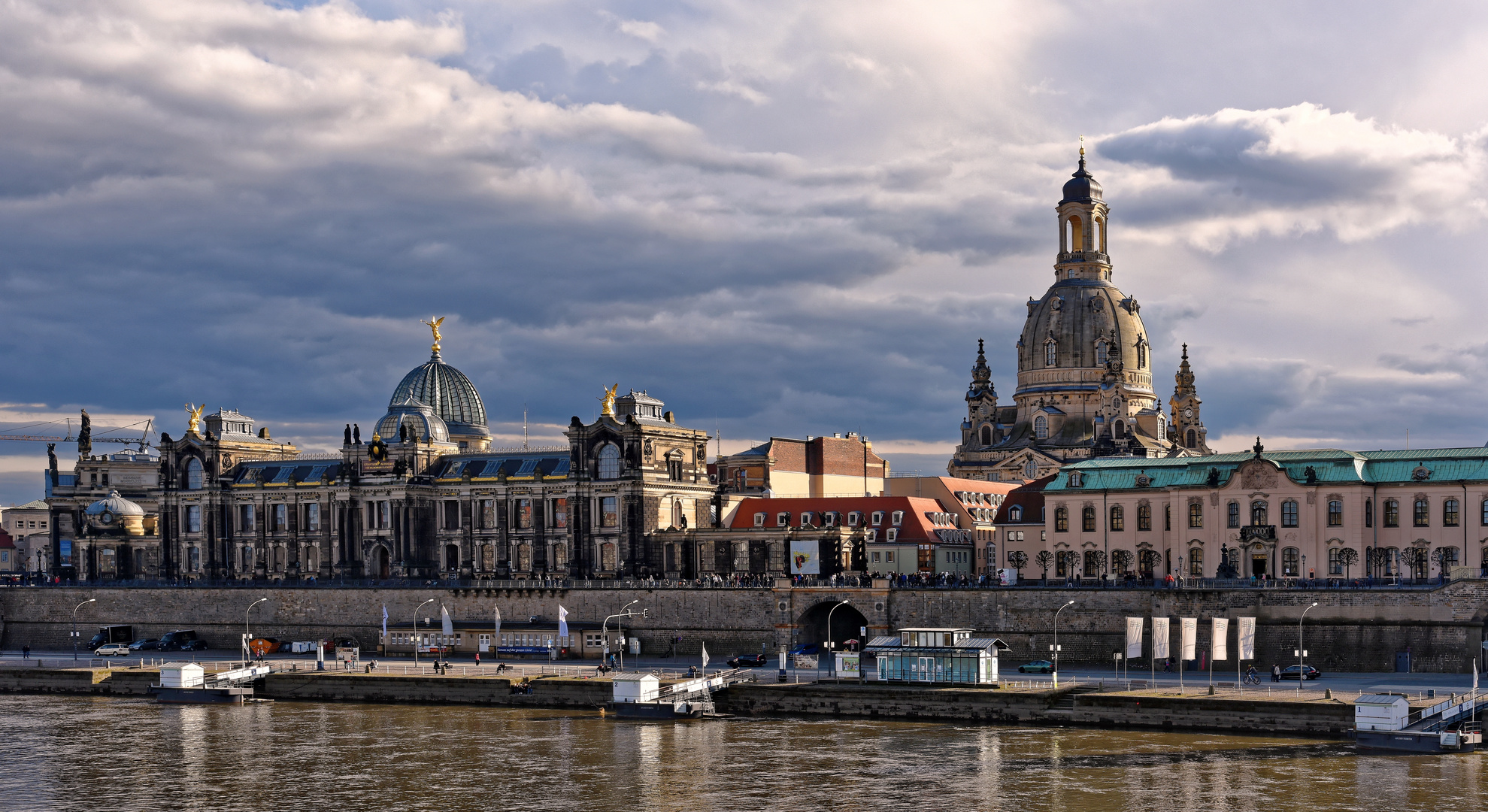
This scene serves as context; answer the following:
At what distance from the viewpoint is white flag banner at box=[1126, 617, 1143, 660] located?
101m

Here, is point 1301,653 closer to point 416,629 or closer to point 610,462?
point 416,629

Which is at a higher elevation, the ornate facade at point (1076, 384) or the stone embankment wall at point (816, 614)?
the ornate facade at point (1076, 384)

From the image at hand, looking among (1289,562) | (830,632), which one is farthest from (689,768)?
(1289,562)

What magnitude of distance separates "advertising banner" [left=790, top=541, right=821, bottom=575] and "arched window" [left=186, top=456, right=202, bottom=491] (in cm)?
6155

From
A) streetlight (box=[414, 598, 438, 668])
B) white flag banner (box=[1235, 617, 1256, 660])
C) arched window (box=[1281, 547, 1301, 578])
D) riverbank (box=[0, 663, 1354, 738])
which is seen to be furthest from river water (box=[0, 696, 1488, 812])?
arched window (box=[1281, 547, 1301, 578])

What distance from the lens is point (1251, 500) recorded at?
4525 inches

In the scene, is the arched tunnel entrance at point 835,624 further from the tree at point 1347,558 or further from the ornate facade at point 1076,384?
the ornate facade at point 1076,384

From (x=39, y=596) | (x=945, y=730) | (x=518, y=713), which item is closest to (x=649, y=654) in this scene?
(x=518, y=713)

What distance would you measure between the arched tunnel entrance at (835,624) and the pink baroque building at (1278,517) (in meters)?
14.1

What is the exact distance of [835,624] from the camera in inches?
4968

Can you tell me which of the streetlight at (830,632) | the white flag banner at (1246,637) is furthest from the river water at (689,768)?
the white flag banner at (1246,637)

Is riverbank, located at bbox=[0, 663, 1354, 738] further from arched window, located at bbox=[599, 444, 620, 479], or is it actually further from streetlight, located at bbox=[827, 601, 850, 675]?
arched window, located at bbox=[599, 444, 620, 479]

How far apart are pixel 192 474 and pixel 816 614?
68.8 metres

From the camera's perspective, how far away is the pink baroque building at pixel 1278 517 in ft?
360
